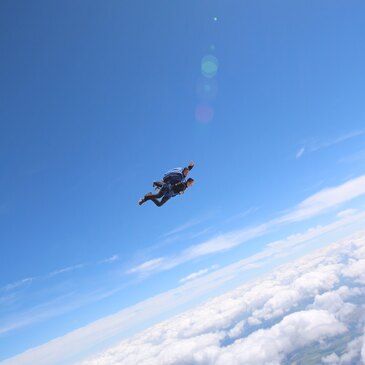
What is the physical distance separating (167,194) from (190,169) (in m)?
1.64

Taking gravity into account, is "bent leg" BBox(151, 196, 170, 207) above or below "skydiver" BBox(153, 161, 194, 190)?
below

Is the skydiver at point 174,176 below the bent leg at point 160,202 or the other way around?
the other way around

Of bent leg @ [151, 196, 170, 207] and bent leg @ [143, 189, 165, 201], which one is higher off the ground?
bent leg @ [143, 189, 165, 201]

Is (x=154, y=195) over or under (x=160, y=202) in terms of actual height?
over

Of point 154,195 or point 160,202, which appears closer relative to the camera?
point 154,195

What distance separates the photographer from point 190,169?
13828 millimetres

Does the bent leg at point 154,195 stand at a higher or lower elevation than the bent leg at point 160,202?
higher

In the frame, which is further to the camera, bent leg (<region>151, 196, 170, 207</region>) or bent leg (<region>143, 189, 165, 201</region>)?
bent leg (<region>151, 196, 170, 207</region>)

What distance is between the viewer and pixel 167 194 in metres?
13.8

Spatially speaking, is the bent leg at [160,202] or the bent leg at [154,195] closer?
the bent leg at [154,195]
